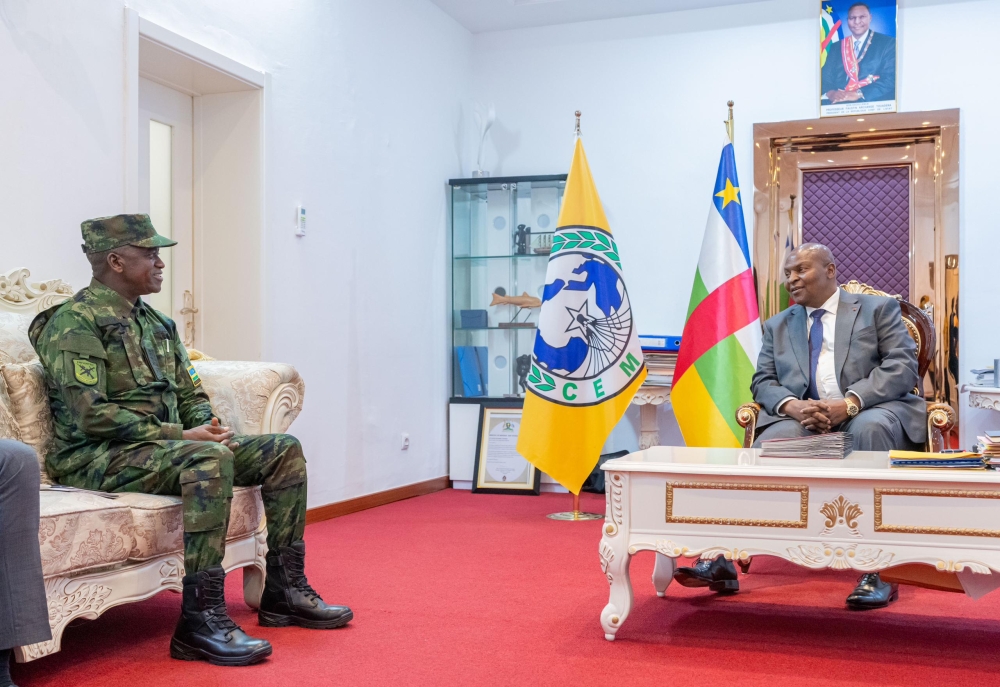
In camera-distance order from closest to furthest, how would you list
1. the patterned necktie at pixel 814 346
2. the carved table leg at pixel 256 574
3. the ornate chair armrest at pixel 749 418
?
1. the carved table leg at pixel 256 574
2. the ornate chair armrest at pixel 749 418
3. the patterned necktie at pixel 814 346

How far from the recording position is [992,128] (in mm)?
5594

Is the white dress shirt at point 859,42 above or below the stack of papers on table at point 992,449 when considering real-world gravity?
above

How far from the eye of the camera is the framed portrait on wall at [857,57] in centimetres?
577

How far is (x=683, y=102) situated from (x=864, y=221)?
1.34m

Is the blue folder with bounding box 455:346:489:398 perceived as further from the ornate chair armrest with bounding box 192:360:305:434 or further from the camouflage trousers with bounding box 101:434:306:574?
the camouflage trousers with bounding box 101:434:306:574

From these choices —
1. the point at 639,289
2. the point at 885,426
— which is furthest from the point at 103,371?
the point at 639,289

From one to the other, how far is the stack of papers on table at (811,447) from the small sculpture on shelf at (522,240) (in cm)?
353

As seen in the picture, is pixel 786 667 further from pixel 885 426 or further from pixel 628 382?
pixel 628 382

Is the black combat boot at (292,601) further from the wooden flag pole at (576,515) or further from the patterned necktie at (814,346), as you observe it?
the wooden flag pole at (576,515)

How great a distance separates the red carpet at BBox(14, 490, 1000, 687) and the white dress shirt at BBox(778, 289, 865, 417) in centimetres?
70

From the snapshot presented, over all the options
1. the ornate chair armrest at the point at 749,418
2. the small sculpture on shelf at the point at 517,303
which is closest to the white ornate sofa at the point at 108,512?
the ornate chair armrest at the point at 749,418

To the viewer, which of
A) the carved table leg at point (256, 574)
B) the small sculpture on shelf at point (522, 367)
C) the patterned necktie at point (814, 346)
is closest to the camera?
the carved table leg at point (256, 574)

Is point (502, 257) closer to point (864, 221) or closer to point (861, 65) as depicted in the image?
point (864, 221)

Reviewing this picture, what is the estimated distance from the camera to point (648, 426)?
19.1 ft
